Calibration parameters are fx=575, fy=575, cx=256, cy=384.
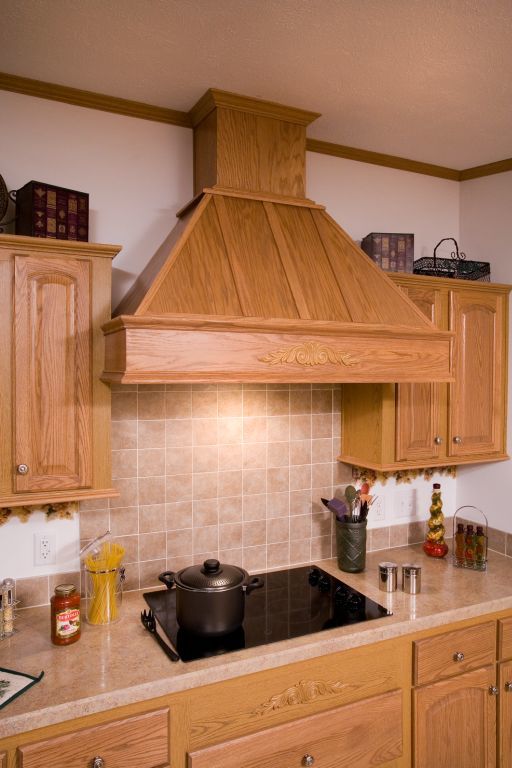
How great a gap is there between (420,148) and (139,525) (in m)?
2.09

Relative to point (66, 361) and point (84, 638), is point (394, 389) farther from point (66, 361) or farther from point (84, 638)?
point (84, 638)

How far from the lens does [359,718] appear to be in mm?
1945

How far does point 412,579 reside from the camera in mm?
2242

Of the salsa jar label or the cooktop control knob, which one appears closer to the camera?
the salsa jar label

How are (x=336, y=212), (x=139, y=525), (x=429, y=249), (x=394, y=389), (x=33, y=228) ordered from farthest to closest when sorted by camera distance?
(x=429, y=249)
(x=336, y=212)
(x=394, y=389)
(x=139, y=525)
(x=33, y=228)

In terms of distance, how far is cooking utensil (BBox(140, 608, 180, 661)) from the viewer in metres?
1.75

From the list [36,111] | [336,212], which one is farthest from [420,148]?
[36,111]

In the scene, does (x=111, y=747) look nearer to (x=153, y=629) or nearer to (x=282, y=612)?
(x=153, y=629)

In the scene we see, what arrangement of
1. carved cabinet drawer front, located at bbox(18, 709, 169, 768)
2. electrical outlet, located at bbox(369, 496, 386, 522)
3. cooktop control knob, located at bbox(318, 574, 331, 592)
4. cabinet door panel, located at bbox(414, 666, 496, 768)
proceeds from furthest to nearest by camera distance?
electrical outlet, located at bbox(369, 496, 386, 522) → cooktop control knob, located at bbox(318, 574, 331, 592) → cabinet door panel, located at bbox(414, 666, 496, 768) → carved cabinet drawer front, located at bbox(18, 709, 169, 768)

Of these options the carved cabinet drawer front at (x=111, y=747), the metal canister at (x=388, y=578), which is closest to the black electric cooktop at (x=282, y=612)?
the metal canister at (x=388, y=578)

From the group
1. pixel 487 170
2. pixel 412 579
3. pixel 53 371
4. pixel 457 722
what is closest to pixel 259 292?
pixel 53 371

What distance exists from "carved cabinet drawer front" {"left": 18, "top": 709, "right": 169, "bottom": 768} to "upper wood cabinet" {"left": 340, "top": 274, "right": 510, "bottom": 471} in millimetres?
1321

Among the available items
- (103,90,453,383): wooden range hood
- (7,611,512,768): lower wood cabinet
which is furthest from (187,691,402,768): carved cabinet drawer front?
(103,90,453,383): wooden range hood

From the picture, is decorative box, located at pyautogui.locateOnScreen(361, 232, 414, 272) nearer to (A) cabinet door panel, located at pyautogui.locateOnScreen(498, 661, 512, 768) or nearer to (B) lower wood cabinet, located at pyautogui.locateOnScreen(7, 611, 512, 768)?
(B) lower wood cabinet, located at pyautogui.locateOnScreen(7, 611, 512, 768)
